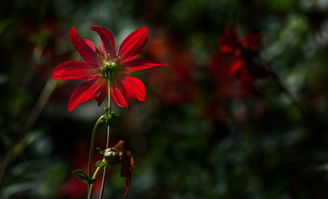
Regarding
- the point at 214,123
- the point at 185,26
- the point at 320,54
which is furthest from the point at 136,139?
the point at 320,54

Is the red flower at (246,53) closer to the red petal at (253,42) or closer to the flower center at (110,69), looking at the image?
the red petal at (253,42)

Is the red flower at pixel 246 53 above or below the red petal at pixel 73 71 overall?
above

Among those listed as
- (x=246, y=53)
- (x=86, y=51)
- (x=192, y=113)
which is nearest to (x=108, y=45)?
(x=86, y=51)

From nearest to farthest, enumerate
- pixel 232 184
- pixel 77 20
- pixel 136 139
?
pixel 232 184 → pixel 136 139 → pixel 77 20

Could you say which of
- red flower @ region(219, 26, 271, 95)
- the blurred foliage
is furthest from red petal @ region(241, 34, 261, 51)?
the blurred foliage

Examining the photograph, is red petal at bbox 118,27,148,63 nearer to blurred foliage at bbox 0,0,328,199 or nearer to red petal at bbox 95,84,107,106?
red petal at bbox 95,84,107,106

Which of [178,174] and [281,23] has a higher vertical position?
[281,23]

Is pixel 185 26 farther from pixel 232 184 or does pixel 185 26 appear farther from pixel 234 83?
pixel 232 184

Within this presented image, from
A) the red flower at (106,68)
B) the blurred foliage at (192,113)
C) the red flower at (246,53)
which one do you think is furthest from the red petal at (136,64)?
the blurred foliage at (192,113)
